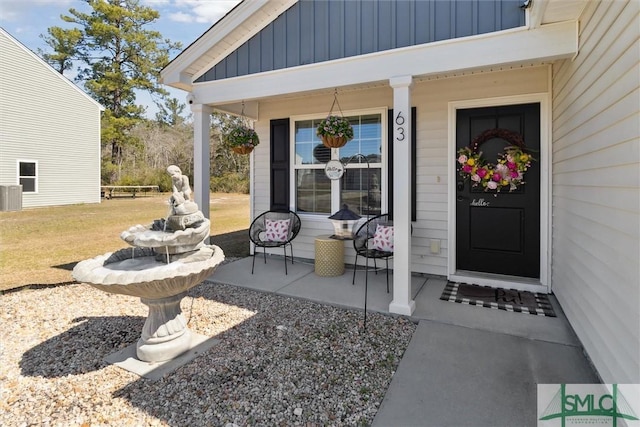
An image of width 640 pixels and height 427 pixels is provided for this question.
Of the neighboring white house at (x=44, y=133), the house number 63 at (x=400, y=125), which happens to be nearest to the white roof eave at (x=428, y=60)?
the house number 63 at (x=400, y=125)

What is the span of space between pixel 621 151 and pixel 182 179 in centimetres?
266

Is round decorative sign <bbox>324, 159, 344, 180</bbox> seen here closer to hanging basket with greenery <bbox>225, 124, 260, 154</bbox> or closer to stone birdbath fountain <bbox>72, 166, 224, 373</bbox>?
hanging basket with greenery <bbox>225, 124, 260, 154</bbox>

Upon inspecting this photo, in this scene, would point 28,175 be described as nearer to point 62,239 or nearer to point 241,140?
point 62,239

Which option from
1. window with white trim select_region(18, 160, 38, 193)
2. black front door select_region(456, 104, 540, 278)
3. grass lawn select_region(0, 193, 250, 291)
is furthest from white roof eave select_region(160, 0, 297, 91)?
window with white trim select_region(18, 160, 38, 193)

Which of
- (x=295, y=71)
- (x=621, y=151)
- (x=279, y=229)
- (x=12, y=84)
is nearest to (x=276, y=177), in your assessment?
(x=279, y=229)

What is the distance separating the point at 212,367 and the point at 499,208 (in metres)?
3.36

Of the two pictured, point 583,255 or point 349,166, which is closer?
point 583,255

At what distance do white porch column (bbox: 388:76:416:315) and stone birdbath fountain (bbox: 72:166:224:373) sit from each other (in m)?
1.57

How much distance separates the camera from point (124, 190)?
60.5ft

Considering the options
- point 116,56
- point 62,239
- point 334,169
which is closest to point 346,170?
Answer: point 334,169

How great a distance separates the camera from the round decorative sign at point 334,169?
183 inches

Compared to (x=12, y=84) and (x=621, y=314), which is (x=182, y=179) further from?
(x=12, y=84)

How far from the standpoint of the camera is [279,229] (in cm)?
477

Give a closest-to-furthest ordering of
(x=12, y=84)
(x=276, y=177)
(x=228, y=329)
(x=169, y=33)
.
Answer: (x=228, y=329) → (x=276, y=177) → (x=12, y=84) → (x=169, y=33)
